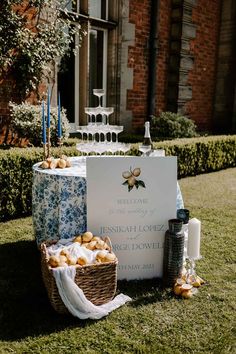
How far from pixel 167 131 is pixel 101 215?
5469mm

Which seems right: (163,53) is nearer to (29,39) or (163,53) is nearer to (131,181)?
(29,39)

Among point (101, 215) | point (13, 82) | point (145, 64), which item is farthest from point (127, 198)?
point (145, 64)

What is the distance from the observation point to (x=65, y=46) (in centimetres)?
685

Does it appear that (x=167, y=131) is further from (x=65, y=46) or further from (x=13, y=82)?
(x=13, y=82)

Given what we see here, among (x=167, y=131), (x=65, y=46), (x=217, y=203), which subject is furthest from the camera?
(x=167, y=131)

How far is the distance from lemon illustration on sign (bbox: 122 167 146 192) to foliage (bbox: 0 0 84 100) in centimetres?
369

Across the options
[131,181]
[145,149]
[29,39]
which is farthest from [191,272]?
[29,39]

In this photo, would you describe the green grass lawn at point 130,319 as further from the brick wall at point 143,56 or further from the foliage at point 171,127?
the brick wall at point 143,56

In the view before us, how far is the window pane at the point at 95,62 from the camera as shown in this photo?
8211mm

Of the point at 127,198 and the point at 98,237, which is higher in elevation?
the point at 127,198

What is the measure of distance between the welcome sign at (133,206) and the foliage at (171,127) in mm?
5202

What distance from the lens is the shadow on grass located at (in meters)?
2.58

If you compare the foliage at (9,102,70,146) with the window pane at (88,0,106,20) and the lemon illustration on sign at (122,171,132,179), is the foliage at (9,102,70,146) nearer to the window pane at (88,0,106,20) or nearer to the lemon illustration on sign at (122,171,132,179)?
the lemon illustration on sign at (122,171,132,179)

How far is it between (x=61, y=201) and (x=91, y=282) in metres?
0.87
